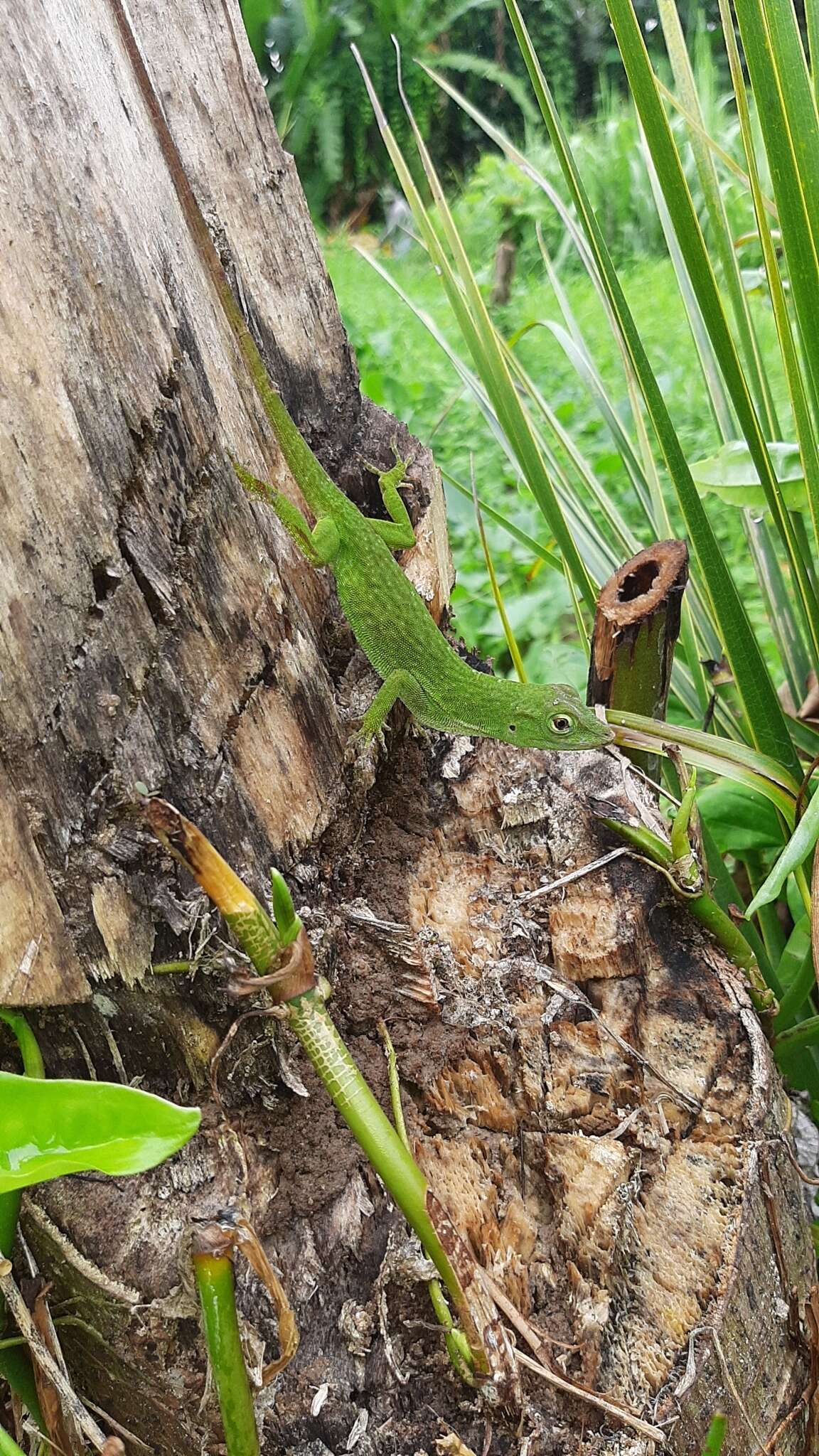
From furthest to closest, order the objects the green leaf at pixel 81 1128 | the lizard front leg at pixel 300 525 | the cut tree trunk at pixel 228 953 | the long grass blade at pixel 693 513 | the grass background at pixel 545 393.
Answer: the grass background at pixel 545 393, the long grass blade at pixel 693 513, the lizard front leg at pixel 300 525, the cut tree trunk at pixel 228 953, the green leaf at pixel 81 1128

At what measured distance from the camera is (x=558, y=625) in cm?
401

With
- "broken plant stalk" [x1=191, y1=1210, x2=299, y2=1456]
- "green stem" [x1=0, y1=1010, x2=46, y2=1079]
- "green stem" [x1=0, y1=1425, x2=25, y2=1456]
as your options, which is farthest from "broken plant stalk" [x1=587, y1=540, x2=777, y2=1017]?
"green stem" [x1=0, y1=1425, x2=25, y2=1456]

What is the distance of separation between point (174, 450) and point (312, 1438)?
1.30 m

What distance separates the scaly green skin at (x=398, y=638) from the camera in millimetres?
1812

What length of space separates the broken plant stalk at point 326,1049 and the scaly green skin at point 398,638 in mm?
582

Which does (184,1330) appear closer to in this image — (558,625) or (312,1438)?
(312,1438)

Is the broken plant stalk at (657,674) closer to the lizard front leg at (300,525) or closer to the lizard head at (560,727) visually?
the lizard head at (560,727)

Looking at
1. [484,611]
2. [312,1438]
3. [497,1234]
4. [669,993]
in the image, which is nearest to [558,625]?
[484,611]

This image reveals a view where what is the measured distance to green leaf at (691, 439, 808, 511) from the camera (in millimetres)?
2209

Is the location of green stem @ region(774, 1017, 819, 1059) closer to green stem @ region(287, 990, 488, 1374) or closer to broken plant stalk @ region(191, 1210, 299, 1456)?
green stem @ region(287, 990, 488, 1374)

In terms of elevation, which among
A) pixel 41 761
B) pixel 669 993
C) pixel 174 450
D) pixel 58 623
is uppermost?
pixel 174 450

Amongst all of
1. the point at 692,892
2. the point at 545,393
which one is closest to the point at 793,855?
the point at 692,892

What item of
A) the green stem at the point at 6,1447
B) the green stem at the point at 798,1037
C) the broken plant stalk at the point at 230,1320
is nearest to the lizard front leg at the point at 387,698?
the broken plant stalk at the point at 230,1320

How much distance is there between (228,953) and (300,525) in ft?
2.57
